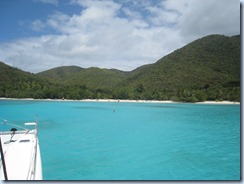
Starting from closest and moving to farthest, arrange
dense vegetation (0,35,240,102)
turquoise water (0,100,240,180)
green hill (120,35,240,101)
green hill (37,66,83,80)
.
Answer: turquoise water (0,100,240,180)
green hill (120,35,240,101)
dense vegetation (0,35,240,102)
green hill (37,66,83,80)

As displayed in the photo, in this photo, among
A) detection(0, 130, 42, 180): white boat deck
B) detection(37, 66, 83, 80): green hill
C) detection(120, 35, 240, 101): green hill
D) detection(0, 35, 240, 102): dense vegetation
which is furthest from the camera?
detection(37, 66, 83, 80): green hill

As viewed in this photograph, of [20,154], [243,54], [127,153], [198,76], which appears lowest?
[127,153]

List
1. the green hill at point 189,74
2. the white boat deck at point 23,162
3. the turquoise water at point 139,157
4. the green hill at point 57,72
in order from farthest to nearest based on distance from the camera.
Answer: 1. the green hill at point 57,72
2. the green hill at point 189,74
3. the turquoise water at point 139,157
4. the white boat deck at point 23,162

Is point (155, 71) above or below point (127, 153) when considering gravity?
above

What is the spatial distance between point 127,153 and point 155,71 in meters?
41.6

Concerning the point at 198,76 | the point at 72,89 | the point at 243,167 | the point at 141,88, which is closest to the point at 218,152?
the point at 243,167

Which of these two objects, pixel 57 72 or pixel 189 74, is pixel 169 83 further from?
pixel 57 72

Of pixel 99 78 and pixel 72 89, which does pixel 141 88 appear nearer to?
pixel 72 89

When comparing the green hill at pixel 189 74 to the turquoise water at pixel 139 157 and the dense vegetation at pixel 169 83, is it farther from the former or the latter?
the turquoise water at pixel 139 157

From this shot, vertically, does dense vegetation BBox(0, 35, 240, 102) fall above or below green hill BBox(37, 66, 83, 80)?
below

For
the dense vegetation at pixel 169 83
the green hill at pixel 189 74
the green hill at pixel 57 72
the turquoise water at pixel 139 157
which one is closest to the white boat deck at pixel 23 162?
the turquoise water at pixel 139 157

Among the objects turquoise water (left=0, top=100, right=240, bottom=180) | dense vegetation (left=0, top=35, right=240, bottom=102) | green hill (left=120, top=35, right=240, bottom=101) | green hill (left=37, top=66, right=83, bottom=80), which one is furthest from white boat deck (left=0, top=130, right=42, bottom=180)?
green hill (left=37, top=66, right=83, bottom=80)

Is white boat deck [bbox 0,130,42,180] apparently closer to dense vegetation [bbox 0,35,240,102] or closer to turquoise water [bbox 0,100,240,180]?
turquoise water [bbox 0,100,240,180]

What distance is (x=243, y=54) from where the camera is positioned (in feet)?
12.3
